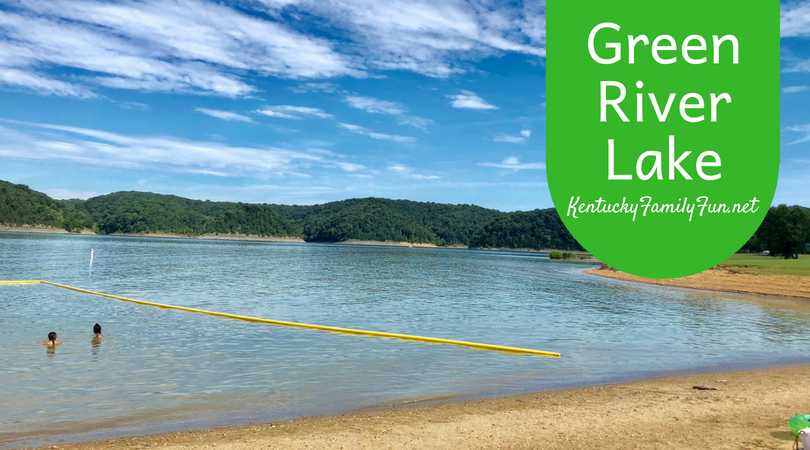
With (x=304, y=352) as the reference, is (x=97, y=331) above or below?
above

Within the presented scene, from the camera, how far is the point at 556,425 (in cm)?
1038

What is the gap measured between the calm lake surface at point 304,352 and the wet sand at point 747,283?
9.13 meters

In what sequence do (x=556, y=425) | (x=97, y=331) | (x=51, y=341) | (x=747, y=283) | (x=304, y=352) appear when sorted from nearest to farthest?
(x=556, y=425)
(x=51, y=341)
(x=304, y=352)
(x=97, y=331)
(x=747, y=283)

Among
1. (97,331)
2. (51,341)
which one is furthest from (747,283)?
(51,341)

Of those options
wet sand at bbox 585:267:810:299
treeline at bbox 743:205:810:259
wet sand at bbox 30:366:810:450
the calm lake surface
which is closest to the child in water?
the calm lake surface

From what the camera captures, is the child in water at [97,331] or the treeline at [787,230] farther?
the treeline at [787,230]

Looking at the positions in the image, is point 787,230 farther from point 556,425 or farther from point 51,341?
point 51,341

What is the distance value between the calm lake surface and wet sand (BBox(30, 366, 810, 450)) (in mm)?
1177

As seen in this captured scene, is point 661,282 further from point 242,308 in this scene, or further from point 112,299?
point 112,299

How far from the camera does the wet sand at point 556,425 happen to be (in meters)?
9.24

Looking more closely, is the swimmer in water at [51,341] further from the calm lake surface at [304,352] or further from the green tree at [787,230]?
the green tree at [787,230]

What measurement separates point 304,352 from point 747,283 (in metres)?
51.5

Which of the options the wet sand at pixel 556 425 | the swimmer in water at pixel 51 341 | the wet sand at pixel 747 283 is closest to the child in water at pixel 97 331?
the swimmer in water at pixel 51 341

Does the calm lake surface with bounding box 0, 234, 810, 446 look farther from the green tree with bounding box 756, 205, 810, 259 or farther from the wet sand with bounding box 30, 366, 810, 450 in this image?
the green tree with bounding box 756, 205, 810, 259
